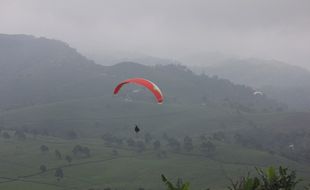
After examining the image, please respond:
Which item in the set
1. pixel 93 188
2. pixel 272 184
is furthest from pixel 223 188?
pixel 272 184

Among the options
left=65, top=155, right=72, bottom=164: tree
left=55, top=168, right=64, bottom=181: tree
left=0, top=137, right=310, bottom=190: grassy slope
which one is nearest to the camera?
left=0, top=137, right=310, bottom=190: grassy slope

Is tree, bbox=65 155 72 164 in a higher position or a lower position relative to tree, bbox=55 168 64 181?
higher

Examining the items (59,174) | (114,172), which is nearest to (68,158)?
(59,174)

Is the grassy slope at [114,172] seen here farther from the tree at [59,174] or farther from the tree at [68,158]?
the tree at [68,158]

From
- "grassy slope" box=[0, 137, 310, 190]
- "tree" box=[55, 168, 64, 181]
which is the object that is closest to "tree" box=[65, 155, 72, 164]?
"grassy slope" box=[0, 137, 310, 190]

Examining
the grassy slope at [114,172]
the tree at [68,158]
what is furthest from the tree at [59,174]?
the tree at [68,158]

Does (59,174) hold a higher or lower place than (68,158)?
lower

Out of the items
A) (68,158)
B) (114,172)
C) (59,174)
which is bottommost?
(59,174)

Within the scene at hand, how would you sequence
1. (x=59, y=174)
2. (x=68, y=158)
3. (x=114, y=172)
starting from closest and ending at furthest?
(x=59, y=174) < (x=114, y=172) < (x=68, y=158)

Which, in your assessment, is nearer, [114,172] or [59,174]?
[59,174]

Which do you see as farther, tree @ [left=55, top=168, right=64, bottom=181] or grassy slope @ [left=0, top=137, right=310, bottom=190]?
tree @ [left=55, top=168, right=64, bottom=181]

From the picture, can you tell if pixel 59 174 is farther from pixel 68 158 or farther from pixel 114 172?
pixel 114 172

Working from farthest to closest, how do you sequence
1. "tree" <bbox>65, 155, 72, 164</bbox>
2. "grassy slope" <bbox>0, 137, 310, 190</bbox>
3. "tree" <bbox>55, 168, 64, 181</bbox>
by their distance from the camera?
1. "tree" <bbox>65, 155, 72, 164</bbox>
2. "tree" <bbox>55, 168, 64, 181</bbox>
3. "grassy slope" <bbox>0, 137, 310, 190</bbox>

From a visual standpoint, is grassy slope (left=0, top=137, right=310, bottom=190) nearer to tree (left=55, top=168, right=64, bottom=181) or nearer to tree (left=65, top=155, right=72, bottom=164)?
tree (left=55, top=168, right=64, bottom=181)
